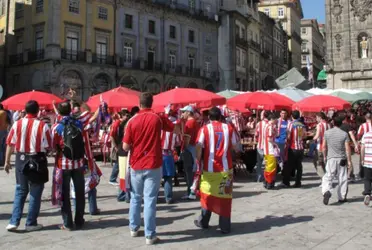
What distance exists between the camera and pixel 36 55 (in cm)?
3038

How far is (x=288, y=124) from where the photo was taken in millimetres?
9531

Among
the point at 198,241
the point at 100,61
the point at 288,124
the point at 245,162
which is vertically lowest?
the point at 198,241

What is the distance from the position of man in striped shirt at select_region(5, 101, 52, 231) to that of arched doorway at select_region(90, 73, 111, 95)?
2611 centimetres

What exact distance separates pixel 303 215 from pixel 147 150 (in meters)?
3.02

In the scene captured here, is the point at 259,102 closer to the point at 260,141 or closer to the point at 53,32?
the point at 260,141

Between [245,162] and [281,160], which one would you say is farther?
[245,162]

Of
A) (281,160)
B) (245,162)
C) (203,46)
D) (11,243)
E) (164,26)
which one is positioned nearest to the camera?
(11,243)

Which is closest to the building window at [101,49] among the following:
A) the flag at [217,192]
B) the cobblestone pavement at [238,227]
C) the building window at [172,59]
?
the building window at [172,59]

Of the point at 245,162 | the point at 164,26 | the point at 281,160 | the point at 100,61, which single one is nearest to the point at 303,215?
the point at 281,160

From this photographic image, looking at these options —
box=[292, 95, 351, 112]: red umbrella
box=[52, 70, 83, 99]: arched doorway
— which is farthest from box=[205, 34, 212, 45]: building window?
box=[292, 95, 351, 112]: red umbrella

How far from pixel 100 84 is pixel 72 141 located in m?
27.4

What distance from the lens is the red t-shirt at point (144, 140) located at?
5203mm

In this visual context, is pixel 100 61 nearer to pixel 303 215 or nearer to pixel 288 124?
pixel 288 124

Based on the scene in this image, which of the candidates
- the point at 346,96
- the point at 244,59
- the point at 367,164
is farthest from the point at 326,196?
the point at 244,59
